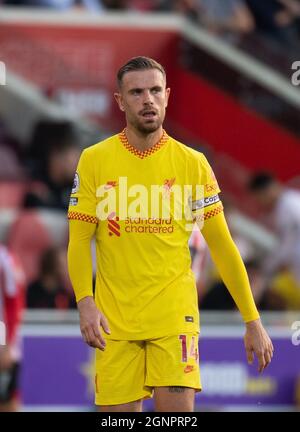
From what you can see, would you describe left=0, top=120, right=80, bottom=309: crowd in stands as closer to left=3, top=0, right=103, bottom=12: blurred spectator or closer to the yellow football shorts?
left=3, top=0, right=103, bottom=12: blurred spectator

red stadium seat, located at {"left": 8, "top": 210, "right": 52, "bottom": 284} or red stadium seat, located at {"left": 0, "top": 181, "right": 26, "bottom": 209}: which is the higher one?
red stadium seat, located at {"left": 0, "top": 181, "right": 26, "bottom": 209}

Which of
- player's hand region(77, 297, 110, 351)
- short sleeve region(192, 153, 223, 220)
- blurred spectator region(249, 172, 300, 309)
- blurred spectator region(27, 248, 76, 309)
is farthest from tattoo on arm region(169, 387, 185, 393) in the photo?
blurred spectator region(249, 172, 300, 309)

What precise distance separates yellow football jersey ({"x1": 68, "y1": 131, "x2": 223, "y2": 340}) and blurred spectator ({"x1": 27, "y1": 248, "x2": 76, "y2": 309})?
16.3 ft

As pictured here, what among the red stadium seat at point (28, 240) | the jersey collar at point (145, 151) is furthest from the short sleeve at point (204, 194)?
the red stadium seat at point (28, 240)

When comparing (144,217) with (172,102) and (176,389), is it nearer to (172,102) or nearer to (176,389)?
(176,389)

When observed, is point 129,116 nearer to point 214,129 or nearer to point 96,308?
point 96,308

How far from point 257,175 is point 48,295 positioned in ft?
9.02

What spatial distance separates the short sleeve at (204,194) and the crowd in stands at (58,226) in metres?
4.68

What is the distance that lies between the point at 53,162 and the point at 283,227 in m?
2.35

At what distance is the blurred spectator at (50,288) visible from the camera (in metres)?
12.4

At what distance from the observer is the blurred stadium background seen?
13.3 meters

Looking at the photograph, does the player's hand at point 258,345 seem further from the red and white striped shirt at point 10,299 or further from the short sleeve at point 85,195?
the red and white striped shirt at point 10,299

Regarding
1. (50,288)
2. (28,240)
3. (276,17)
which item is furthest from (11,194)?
(276,17)

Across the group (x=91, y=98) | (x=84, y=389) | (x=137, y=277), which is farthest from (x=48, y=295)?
(x=137, y=277)
